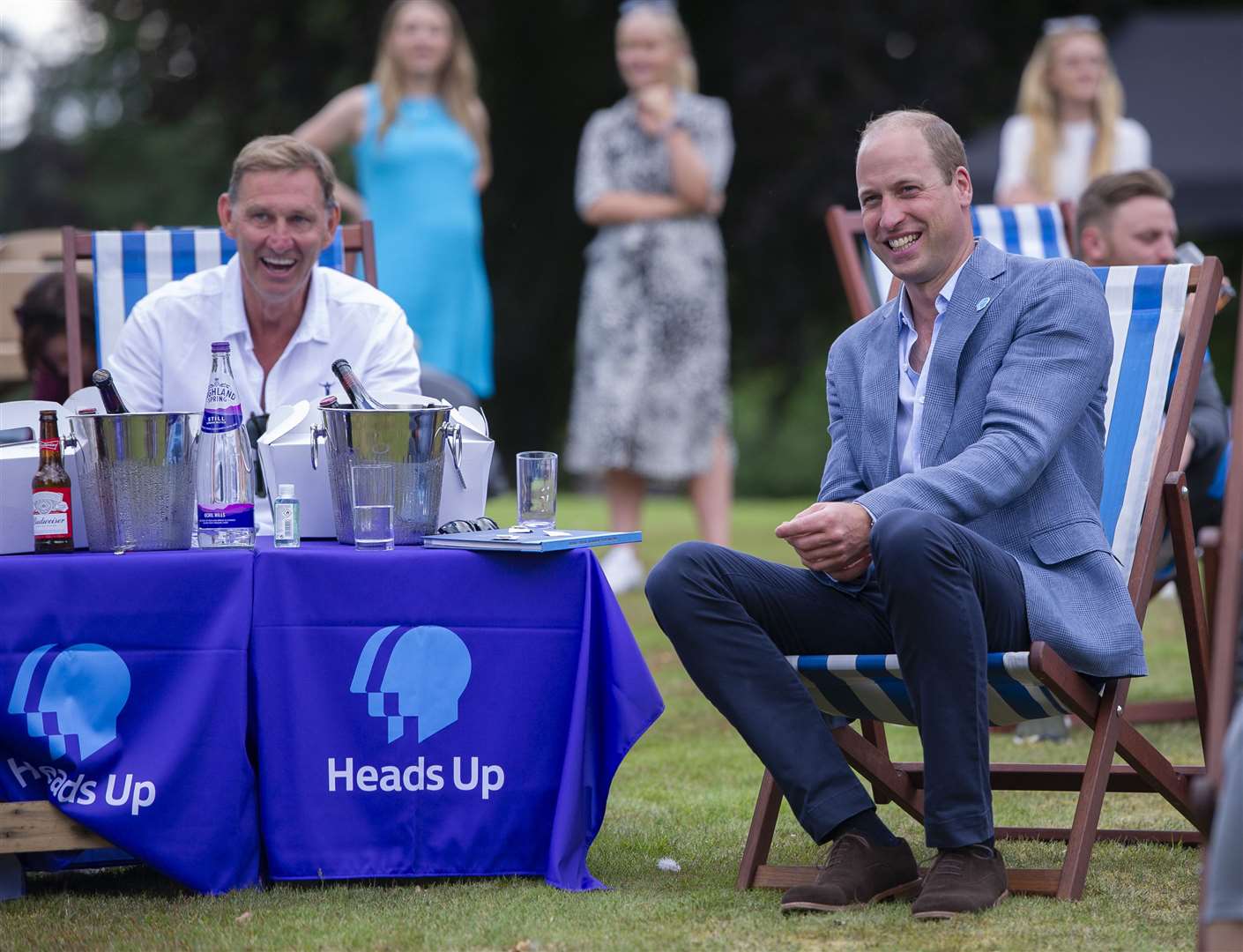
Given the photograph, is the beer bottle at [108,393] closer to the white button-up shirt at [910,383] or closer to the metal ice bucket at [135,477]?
the metal ice bucket at [135,477]

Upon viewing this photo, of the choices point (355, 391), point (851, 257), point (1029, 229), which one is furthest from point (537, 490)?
point (1029, 229)

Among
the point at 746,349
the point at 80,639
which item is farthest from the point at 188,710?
the point at 746,349

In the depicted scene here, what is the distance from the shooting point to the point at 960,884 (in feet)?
10.6

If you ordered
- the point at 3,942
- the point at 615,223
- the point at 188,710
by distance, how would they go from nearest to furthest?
the point at 3,942 < the point at 188,710 < the point at 615,223

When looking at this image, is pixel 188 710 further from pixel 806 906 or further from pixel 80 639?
pixel 806 906

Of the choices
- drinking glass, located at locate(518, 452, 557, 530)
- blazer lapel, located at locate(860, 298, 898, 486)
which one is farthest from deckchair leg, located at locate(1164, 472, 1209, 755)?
drinking glass, located at locate(518, 452, 557, 530)

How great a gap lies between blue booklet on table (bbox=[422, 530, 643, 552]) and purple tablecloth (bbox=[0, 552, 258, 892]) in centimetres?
37

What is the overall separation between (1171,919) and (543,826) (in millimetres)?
1169

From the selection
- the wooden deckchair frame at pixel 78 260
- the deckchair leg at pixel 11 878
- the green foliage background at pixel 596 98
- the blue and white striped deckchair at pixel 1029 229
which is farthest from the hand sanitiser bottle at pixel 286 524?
the green foliage background at pixel 596 98

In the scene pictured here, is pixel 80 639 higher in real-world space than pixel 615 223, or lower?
lower

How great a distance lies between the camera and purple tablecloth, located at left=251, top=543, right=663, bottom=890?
3531 mm

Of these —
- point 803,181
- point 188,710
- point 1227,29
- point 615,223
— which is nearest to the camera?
point 188,710

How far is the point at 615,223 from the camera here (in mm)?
8023

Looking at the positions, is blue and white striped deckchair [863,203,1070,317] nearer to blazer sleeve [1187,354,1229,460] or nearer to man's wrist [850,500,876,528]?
blazer sleeve [1187,354,1229,460]
